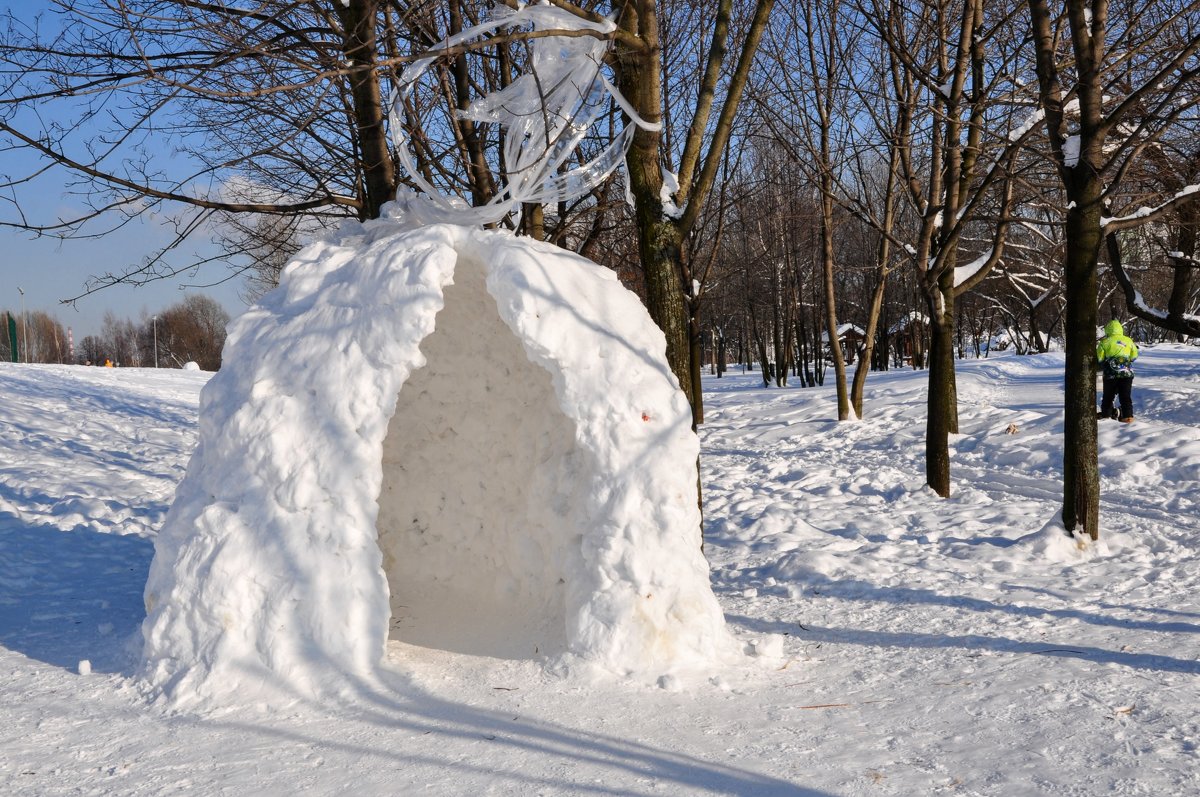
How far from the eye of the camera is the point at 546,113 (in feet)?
17.5

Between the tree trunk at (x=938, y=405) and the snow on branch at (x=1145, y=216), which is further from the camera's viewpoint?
the tree trunk at (x=938, y=405)

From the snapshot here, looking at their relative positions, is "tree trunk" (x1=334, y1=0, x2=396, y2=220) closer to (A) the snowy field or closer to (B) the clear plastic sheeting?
(B) the clear plastic sheeting

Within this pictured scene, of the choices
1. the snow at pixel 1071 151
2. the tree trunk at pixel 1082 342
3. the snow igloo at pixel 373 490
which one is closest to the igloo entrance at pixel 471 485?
the snow igloo at pixel 373 490

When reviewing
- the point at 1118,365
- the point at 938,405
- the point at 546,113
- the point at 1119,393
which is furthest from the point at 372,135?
the point at 1119,393

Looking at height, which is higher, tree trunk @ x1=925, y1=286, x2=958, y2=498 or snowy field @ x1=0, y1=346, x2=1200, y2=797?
tree trunk @ x1=925, y1=286, x2=958, y2=498

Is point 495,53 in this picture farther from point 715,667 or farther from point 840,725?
point 840,725

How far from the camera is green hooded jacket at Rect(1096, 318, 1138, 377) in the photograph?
12.4m

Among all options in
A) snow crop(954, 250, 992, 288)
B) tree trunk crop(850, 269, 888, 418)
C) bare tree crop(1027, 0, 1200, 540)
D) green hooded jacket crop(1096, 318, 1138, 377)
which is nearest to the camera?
bare tree crop(1027, 0, 1200, 540)

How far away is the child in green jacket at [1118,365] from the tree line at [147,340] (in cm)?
5567

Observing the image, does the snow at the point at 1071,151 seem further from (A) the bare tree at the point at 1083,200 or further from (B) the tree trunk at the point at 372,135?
(B) the tree trunk at the point at 372,135

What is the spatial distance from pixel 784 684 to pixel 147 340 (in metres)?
82.6

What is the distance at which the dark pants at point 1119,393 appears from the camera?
12398 mm

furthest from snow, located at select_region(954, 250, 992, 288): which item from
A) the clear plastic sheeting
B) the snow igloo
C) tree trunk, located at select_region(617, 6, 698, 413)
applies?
the snow igloo

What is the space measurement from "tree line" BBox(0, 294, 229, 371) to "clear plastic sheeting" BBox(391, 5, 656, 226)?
2262 inches
